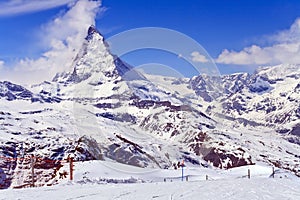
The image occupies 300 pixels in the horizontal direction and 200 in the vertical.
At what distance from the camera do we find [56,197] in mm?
25844

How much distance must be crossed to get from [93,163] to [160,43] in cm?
3274

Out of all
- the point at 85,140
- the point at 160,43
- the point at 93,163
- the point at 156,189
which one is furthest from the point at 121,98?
the point at 85,140

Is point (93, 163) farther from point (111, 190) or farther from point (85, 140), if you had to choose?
point (85, 140)

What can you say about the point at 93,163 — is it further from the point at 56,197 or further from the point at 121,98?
the point at 56,197

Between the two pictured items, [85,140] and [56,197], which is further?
[85,140]

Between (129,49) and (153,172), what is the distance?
4001 cm

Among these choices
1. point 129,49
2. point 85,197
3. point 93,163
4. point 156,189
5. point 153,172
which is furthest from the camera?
point 153,172

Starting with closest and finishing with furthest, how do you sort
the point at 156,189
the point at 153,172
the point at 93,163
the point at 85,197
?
the point at 85,197 → the point at 156,189 → the point at 93,163 → the point at 153,172

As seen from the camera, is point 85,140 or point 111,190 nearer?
point 111,190

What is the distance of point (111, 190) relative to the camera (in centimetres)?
2862

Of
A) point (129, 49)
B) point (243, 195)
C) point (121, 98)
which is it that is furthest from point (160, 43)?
point (121, 98)

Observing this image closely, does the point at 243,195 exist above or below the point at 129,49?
below

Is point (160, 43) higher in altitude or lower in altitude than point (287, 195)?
higher

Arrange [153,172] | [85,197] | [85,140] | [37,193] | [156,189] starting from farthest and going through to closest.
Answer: [85,140], [153,172], [156,189], [37,193], [85,197]
